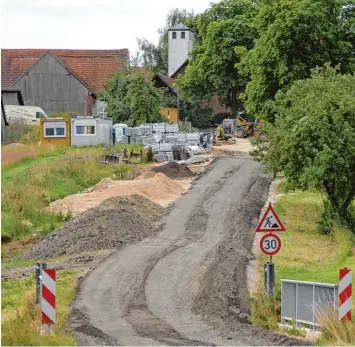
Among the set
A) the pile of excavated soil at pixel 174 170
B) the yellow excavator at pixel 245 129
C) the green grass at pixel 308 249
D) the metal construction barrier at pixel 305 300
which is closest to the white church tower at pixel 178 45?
the yellow excavator at pixel 245 129

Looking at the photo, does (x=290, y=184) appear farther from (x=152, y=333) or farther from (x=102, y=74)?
(x=102, y=74)

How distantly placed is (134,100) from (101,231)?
1531 inches

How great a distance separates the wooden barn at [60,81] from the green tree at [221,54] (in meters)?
7.05

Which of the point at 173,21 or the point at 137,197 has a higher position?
the point at 173,21

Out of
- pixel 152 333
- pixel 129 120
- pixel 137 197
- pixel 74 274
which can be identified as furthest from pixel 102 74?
pixel 152 333

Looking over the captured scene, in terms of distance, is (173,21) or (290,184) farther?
(173,21)

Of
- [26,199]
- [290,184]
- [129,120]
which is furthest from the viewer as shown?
[129,120]

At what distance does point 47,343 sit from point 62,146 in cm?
4170

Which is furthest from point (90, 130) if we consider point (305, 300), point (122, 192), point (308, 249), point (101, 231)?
point (305, 300)

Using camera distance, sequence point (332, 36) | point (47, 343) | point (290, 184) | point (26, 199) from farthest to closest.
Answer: point (332, 36)
point (26, 199)
point (290, 184)
point (47, 343)

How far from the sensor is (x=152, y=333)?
1477 cm

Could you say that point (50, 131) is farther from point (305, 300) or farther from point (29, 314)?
point (29, 314)

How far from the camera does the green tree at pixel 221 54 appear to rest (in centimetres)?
7844

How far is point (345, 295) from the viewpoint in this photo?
15.1 meters
